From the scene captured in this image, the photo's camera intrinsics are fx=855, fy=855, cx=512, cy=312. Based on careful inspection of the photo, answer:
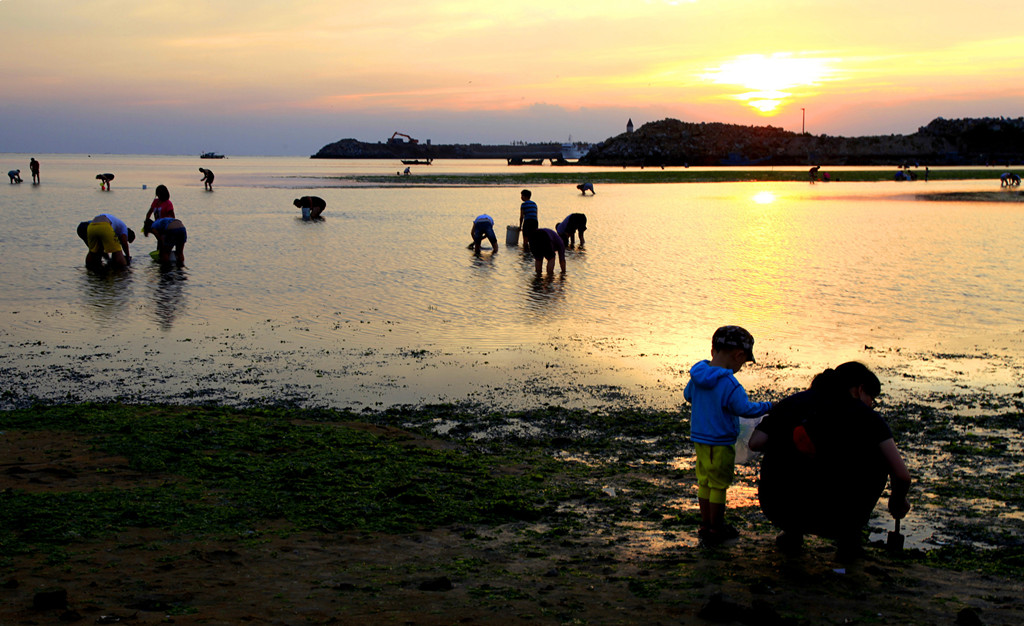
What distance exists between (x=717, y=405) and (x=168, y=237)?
19141mm

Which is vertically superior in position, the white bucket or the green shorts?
the white bucket

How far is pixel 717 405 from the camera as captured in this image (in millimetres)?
5746

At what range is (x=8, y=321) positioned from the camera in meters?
14.3

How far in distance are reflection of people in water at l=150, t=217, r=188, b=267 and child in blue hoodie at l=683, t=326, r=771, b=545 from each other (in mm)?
18587

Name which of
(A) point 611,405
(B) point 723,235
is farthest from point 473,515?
(B) point 723,235

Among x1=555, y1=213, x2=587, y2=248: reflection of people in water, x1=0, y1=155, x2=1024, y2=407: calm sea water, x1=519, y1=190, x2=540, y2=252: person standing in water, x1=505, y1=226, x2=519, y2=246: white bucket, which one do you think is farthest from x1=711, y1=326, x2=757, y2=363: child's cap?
x1=505, y1=226, x2=519, y2=246: white bucket

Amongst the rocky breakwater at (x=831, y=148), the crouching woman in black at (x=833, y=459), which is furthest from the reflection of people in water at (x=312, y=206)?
A: the rocky breakwater at (x=831, y=148)

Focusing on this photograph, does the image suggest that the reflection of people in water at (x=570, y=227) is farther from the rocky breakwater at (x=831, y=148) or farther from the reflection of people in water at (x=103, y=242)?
the rocky breakwater at (x=831, y=148)

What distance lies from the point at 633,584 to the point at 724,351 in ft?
5.52

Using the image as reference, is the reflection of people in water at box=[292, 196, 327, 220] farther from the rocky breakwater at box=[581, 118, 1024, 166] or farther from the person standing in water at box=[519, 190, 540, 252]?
the rocky breakwater at box=[581, 118, 1024, 166]

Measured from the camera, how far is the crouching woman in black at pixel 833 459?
532 centimetres

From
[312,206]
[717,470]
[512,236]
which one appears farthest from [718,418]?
[312,206]

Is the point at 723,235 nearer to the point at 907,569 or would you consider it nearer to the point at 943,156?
the point at 907,569

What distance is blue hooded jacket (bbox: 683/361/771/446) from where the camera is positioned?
5629 mm
